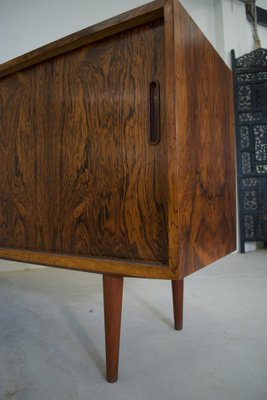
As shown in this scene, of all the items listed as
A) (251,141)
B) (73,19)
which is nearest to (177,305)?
(251,141)

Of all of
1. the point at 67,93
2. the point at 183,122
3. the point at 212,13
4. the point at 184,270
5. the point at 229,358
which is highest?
the point at 212,13

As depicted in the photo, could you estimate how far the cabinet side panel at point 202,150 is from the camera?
0.58 meters

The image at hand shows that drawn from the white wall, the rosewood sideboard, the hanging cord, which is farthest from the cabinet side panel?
the hanging cord

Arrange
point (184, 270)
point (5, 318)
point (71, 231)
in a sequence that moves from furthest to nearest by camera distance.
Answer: point (5, 318) < point (71, 231) < point (184, 270)

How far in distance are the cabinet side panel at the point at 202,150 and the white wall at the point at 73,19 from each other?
1643mm

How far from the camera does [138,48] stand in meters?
0.61

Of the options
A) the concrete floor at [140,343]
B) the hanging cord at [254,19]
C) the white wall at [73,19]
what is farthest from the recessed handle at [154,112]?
the hanging cord at [254,19]

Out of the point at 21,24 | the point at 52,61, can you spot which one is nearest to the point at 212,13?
the point at 21,24

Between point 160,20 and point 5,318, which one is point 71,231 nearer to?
point 160,20

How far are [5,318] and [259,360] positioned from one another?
0.86m

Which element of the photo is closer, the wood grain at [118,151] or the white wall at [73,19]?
the wood grain at [118,151]

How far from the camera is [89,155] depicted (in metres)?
0.68

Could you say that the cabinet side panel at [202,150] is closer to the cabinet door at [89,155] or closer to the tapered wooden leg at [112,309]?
the cabinet door at [89,155]

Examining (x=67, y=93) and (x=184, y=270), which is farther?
(x=67, y=93)
